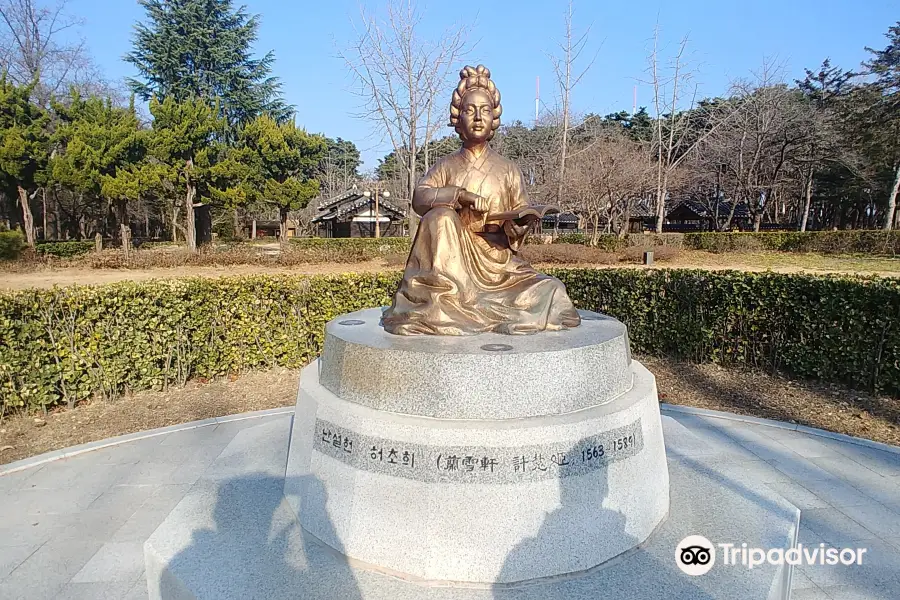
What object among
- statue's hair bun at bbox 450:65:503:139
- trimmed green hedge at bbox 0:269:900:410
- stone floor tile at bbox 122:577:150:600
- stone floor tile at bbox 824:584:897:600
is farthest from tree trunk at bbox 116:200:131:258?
stone floor tile at bbox 824:584:897:600

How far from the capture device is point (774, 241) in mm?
26969

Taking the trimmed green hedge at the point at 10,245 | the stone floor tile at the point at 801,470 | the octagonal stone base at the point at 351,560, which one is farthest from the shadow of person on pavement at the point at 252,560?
the trimmed green hedge at the point at 10,245

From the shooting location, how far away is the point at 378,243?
2611cm

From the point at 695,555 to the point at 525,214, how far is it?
2.54m

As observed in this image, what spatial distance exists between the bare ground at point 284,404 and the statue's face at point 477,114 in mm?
4338

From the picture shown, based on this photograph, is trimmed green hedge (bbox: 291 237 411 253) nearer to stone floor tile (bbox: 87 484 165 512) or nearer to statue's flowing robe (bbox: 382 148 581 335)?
statue's flowing robe (bbox: 382 148 581 335)

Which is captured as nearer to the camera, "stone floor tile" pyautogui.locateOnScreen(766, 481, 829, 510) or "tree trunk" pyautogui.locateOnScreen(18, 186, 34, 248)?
"stone floor tile" pyautogui.locateOnScreen(766, 481, 829, 510)

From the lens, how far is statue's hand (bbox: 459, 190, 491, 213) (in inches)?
166

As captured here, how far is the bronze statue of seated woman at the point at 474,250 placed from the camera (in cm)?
405

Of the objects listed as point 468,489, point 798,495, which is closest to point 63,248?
point 468,489

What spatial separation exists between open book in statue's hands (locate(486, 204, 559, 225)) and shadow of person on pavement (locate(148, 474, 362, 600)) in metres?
2.41

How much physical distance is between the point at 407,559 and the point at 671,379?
19.2ft

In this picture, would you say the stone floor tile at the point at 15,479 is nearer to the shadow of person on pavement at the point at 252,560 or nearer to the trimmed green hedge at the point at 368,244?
the shadow of person on pavement at the point at 252,560

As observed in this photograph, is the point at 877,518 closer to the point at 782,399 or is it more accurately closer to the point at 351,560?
the point at 782,399
